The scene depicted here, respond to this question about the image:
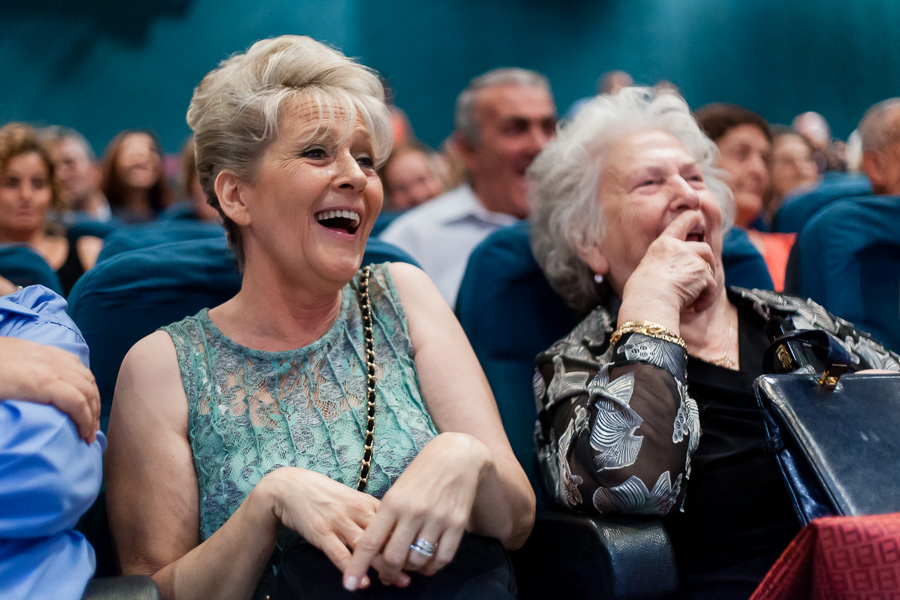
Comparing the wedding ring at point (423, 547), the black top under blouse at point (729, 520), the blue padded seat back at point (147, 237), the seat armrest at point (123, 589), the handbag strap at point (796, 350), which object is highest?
the blue padded seat back at point (147, 237)

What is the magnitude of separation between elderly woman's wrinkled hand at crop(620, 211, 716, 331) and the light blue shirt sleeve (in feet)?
2.96

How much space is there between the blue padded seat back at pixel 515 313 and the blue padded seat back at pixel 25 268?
888 mm

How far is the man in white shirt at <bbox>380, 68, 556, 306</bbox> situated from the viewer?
10.1 ft

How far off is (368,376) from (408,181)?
3.29 metres

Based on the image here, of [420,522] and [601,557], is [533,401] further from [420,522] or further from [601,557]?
[420,522]

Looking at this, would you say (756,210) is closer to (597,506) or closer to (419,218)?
(419,218)

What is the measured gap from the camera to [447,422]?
1340mm

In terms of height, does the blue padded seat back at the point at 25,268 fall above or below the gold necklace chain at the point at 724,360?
above

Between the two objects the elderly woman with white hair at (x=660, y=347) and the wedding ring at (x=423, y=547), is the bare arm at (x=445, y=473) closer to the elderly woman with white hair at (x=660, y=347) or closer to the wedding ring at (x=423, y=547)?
the wedding ring at (x=423, y=547)

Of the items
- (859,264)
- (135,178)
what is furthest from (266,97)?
(135,178)

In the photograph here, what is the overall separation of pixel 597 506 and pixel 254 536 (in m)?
0.53

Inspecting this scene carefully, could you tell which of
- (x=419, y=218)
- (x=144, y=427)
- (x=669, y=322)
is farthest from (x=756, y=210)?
(x=144, y=427)

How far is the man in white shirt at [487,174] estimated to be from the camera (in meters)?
3.08

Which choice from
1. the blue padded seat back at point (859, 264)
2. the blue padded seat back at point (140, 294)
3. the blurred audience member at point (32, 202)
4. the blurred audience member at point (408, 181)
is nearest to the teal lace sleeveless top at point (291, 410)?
the blue padded seat back at point (140, 294)
